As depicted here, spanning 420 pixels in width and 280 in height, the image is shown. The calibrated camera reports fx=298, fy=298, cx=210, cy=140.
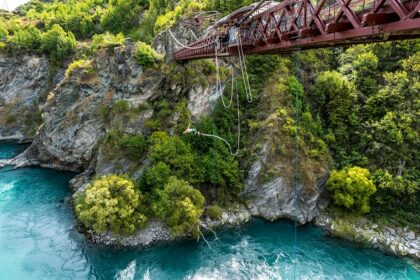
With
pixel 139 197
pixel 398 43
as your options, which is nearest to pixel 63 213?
pixel 139 197

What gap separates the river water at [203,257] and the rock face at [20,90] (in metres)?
25.4

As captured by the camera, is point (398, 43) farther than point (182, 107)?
Yes

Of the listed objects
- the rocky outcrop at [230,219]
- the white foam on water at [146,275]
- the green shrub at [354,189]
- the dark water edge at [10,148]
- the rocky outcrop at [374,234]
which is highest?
the dark water edge at [10,148]

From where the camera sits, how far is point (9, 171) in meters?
36.0

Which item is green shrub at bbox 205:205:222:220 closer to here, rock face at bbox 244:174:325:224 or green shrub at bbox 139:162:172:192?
rock face at bbox 244:174:325:224

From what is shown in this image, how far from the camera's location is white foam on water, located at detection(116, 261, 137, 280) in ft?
68.4

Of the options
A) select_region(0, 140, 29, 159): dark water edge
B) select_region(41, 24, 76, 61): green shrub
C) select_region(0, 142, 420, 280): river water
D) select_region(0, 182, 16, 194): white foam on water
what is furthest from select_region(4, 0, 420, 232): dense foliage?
select_region(0, 140, 29, 159): dark water edge

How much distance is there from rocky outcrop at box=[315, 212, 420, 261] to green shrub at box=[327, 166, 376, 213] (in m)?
1.25

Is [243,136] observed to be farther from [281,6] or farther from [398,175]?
[281,6]

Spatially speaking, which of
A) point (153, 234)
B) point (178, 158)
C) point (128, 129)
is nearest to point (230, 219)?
point (153, 234)

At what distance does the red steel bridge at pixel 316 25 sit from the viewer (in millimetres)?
7629

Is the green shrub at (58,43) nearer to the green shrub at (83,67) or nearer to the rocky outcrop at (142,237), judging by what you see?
the green shrub at (83,67)

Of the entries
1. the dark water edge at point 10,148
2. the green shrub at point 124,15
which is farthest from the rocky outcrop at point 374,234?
the green shrub at point 124,15

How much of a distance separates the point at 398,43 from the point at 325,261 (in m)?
23.6
